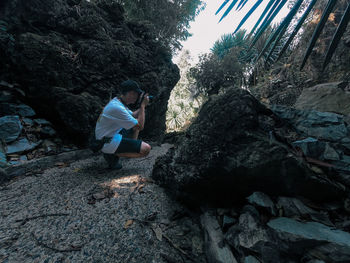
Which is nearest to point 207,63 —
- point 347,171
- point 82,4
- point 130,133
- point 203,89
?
point 203,89

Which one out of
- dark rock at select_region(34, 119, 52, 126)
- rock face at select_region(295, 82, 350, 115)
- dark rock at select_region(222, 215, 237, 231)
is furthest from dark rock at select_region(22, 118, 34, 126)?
rock face at select_region(295, 82, 350, 115)

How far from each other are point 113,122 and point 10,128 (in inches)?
64.3

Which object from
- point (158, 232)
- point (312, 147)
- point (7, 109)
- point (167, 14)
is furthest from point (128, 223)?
point (167, 14)

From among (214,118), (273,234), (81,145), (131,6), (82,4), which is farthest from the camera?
(131,6)

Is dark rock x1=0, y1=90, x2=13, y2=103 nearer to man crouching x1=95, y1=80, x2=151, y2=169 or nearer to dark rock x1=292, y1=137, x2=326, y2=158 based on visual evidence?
man crouching x1=95, y1=80, x2=151, y2=169

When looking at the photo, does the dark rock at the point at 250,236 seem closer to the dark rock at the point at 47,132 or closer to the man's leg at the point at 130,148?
the man's leg at the point at 130,148

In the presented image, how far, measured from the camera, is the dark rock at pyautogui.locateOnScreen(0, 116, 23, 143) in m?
2.34

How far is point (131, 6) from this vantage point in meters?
8.11

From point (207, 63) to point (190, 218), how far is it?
8562 mm

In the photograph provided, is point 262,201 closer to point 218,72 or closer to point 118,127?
point 118,127

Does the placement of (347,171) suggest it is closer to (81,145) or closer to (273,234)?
(273,234)

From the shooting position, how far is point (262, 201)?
1226 millimetres

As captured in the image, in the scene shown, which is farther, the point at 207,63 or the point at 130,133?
the point at 207,63

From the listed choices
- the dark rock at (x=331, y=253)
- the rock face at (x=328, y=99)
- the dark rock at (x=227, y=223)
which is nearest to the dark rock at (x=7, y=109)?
the dark rock at (x=227, y=223)
